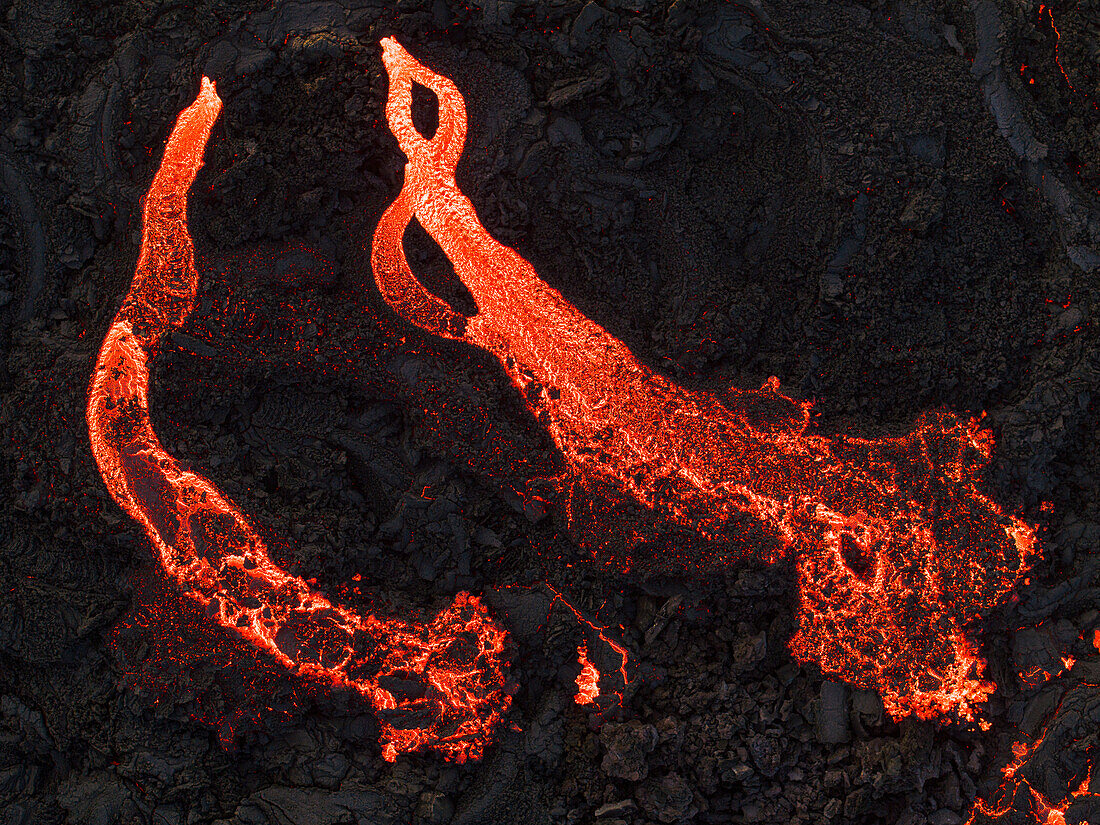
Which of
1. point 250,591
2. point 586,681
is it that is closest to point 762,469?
point 586,681

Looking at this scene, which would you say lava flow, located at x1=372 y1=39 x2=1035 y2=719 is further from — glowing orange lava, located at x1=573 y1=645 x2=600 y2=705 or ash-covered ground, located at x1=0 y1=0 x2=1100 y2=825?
glowing orange lava, located at x1=573 y1=645 x2=600 y2=705

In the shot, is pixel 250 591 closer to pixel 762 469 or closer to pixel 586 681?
pixel 586 681

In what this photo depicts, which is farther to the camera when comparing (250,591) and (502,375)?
(502,375)

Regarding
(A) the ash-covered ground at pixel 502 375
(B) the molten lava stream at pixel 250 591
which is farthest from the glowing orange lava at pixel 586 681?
(B) the molten lava stream at pixel 250 591

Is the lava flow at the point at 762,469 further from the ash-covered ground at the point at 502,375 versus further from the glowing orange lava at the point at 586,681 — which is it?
the glowing orange lava at the point at 586,681

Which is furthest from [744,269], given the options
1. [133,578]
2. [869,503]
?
[133,578]

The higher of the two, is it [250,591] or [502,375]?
[502,375]
